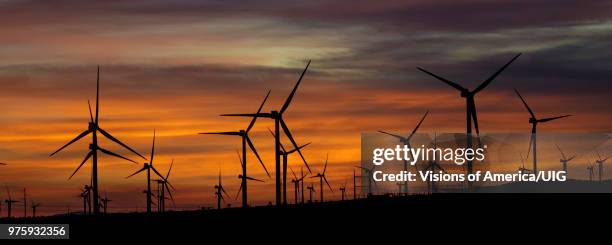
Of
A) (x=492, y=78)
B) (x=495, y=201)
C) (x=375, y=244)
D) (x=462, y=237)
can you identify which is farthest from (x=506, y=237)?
(x=495, y=201)

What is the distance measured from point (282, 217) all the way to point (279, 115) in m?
18.2

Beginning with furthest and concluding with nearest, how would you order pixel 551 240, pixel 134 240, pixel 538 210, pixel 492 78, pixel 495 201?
pixel 495 201 → pixel 492 78 → pixel 538 210 → pixel 134 240 → pixel 551 240

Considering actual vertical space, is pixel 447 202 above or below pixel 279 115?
below

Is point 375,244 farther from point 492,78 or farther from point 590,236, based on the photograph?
point 492,78

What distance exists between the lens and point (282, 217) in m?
152

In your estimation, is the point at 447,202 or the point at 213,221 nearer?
the point at 213,221

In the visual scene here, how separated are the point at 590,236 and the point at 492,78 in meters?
50.1

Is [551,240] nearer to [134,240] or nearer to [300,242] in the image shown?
[300,242]

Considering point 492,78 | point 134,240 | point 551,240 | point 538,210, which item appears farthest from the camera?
point 492,78

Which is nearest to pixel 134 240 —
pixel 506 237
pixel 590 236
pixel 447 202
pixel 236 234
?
pixel 236 234

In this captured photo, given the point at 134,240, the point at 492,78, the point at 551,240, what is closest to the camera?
the point at 551,240

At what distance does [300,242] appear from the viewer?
106 metres

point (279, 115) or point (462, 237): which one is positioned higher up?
point (279, 115)

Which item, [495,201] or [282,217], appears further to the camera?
[495,201]
